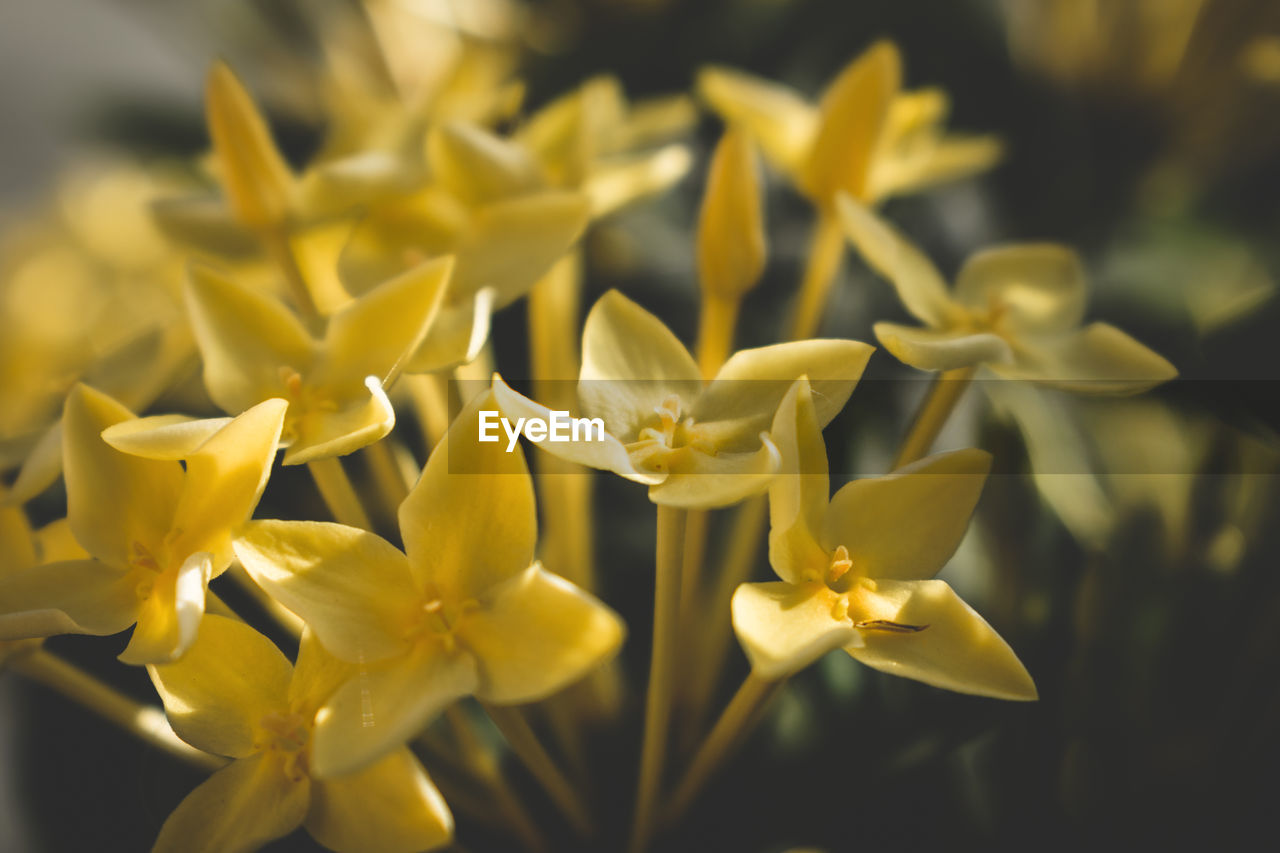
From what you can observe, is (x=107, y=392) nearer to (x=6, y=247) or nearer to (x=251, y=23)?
(x=6, y=247)

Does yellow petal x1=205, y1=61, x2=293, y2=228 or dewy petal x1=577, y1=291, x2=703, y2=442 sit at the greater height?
yellow petal x1=205, y1=61, x2=293, y2=228

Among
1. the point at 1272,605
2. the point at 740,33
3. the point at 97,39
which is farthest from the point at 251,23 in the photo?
the point at 1272,605

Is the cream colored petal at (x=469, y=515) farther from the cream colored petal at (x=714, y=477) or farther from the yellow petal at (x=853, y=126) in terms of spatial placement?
the yellow petal at (x=853, y=126)

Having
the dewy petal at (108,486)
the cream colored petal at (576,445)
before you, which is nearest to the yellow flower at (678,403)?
the cream colored petal at (576,445)

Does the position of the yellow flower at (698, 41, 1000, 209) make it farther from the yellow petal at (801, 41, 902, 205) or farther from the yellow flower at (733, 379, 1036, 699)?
the yellow flower at (733, 379, 1036, 699)

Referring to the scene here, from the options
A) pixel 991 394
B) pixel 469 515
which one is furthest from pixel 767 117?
pixel 469 515

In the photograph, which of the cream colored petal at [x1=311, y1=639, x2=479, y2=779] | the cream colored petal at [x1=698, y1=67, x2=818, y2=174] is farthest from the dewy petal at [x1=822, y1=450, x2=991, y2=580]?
the cream colored petal at [x1=698, y1=67, x2=818, y2=174]

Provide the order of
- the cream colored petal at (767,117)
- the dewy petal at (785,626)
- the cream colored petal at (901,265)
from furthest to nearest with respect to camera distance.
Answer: the cream colored petal at (767,117) → the cream colored petal at (901,265) → the dewy petal at (785,626)
